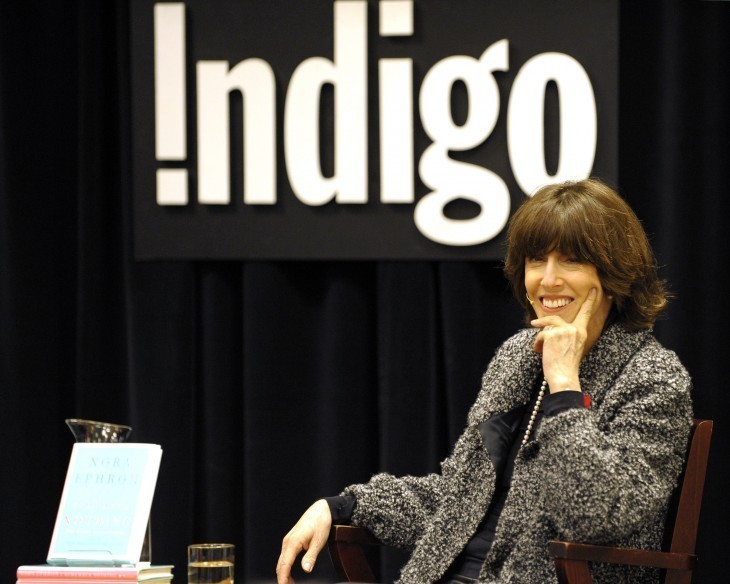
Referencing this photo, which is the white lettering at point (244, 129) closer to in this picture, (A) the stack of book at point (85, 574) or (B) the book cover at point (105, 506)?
(B) the book cover at point (105, 506)

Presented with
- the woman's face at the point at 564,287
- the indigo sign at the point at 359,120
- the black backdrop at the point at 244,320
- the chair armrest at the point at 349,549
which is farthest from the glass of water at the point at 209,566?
the indigo sign at the point at 359,120

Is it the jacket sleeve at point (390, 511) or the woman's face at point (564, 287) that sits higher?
the woman's face at point (564, 287)

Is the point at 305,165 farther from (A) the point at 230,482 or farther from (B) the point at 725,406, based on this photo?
(B) the point at 725,406

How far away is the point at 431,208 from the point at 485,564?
1.26 m

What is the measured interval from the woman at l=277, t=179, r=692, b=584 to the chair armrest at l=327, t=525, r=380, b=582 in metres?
0.02

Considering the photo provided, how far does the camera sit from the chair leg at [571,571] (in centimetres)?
166

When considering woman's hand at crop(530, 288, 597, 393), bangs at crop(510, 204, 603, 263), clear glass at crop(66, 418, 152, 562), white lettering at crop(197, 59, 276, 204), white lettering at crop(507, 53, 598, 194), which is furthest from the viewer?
white lettering at crop(197, 59, 276, 204)

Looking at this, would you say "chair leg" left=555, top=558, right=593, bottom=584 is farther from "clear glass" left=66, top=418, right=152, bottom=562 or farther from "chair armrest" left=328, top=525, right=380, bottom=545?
"clear glass" left=66, top=418, right=152, bottom=562

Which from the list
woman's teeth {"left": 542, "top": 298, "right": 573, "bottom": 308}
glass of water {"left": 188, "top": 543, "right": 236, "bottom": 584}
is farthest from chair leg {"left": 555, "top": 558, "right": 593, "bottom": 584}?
glass of water {"left": 188, "top": 543, "right": 236, "bottom": 584}

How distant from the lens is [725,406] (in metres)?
2.90

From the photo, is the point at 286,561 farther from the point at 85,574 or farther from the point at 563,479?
the point at 563,479

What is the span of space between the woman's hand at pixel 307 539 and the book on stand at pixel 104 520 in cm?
21

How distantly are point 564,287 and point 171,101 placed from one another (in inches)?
59.1

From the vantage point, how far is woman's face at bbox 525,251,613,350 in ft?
6.24
